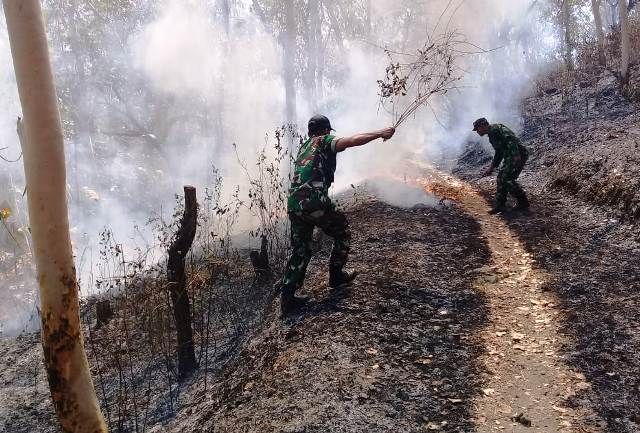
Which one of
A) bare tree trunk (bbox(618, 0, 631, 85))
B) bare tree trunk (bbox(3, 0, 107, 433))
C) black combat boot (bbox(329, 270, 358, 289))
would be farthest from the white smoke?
bare tree trunk (bbox(3, 0, 107, 433))

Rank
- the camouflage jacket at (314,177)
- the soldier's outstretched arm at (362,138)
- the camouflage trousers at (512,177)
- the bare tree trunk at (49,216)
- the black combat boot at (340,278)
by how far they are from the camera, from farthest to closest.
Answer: the camouflage trousers at (512,177), the black combat boot at (340,278), the camouflage jacket at (314,177), the soldier's outstretched arm at (362,138), the bare tree trunk at (49,216)

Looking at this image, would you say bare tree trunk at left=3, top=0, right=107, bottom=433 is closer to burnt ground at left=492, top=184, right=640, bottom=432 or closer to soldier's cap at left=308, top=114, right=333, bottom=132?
soldier's cap at left=308, top=114, right=333, bottom=132

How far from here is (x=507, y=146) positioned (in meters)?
7.69

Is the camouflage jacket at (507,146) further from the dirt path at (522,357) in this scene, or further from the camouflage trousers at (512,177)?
the dirt path at (522,357)

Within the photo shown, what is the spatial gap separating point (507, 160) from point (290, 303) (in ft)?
15.8

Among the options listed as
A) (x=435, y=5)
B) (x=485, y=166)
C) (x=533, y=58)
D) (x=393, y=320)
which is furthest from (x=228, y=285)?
(x=533, y=58)

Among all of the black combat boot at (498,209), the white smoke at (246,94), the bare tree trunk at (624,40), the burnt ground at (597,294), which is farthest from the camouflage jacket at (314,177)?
the white smoke at (246,94)

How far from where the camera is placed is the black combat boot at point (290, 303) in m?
4.78

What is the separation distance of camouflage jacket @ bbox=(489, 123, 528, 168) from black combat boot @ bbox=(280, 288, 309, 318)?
461 centimetres

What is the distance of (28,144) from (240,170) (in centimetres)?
2137

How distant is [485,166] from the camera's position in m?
12.9

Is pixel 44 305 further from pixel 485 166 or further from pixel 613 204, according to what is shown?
pixel 485 166

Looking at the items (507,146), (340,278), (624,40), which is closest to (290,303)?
(340,278)

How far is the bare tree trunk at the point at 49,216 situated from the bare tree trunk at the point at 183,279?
67.1 inches
